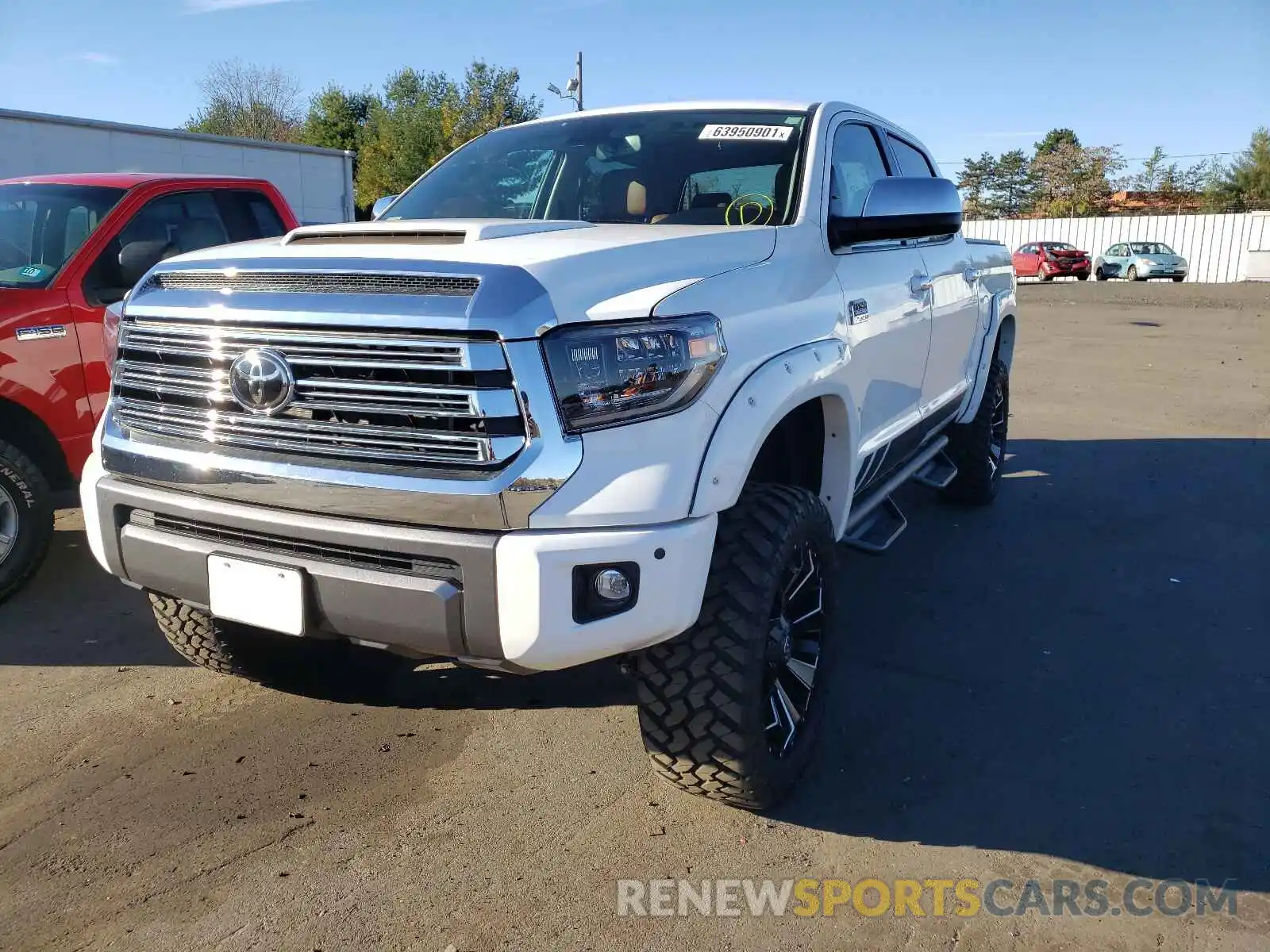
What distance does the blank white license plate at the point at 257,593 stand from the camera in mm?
2449

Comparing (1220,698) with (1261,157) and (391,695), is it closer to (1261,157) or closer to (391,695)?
(391,695)

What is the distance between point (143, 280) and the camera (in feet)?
9.47

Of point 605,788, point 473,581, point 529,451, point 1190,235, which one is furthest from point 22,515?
point 1190,235

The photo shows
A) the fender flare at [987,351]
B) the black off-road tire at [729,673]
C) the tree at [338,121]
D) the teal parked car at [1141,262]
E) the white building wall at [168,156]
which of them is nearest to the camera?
the black off-road tire at [729,673]

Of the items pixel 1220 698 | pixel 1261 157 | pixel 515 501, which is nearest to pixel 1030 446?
pixel 1220 698

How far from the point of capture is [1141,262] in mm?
33562

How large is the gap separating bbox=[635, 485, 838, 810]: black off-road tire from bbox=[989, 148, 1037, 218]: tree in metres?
76.3

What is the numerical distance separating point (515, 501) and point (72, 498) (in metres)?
4.45

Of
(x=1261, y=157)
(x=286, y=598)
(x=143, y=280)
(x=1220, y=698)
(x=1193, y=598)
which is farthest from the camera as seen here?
(x=1261, y=157)

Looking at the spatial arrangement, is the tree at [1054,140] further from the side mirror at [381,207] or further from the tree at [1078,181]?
the side mirror at [381,207]

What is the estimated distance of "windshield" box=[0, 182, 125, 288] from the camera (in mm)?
4832

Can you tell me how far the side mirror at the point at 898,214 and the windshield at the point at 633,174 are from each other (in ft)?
0.71

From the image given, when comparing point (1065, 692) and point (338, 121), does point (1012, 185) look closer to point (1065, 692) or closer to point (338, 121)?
point (338, 121)

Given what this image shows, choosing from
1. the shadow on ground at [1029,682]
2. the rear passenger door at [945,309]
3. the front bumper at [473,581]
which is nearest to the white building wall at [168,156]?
the rear passenger door at [945,309]
